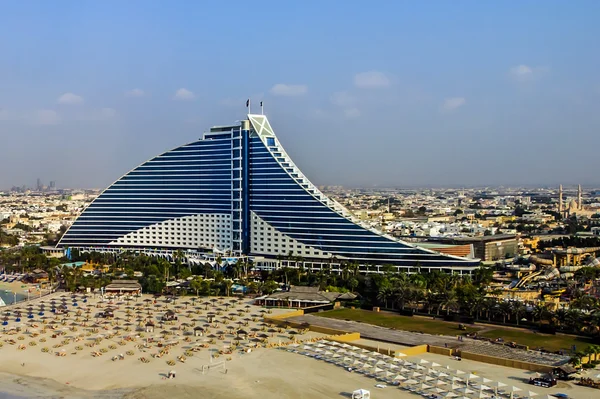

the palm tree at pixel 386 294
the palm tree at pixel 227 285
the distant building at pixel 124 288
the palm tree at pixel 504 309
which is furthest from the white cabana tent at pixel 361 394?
the distant building at pixel 124 288

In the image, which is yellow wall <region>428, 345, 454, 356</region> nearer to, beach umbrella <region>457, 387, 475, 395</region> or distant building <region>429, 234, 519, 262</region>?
beach umbrella <region>457, 387, 475, 395</region>

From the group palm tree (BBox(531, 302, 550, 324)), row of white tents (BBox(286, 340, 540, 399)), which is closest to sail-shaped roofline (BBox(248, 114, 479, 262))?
palm tree (BBox(531, 302, 550, 324))

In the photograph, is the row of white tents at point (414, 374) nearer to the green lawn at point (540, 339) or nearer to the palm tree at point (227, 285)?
the green lawn at point (540, 339)

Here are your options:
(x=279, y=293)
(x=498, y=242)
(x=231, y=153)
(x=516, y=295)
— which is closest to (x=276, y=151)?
(x=231, y=153)

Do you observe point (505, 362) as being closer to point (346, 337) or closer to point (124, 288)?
point (346, 337)

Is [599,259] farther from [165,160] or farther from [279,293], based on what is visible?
[165,160]
